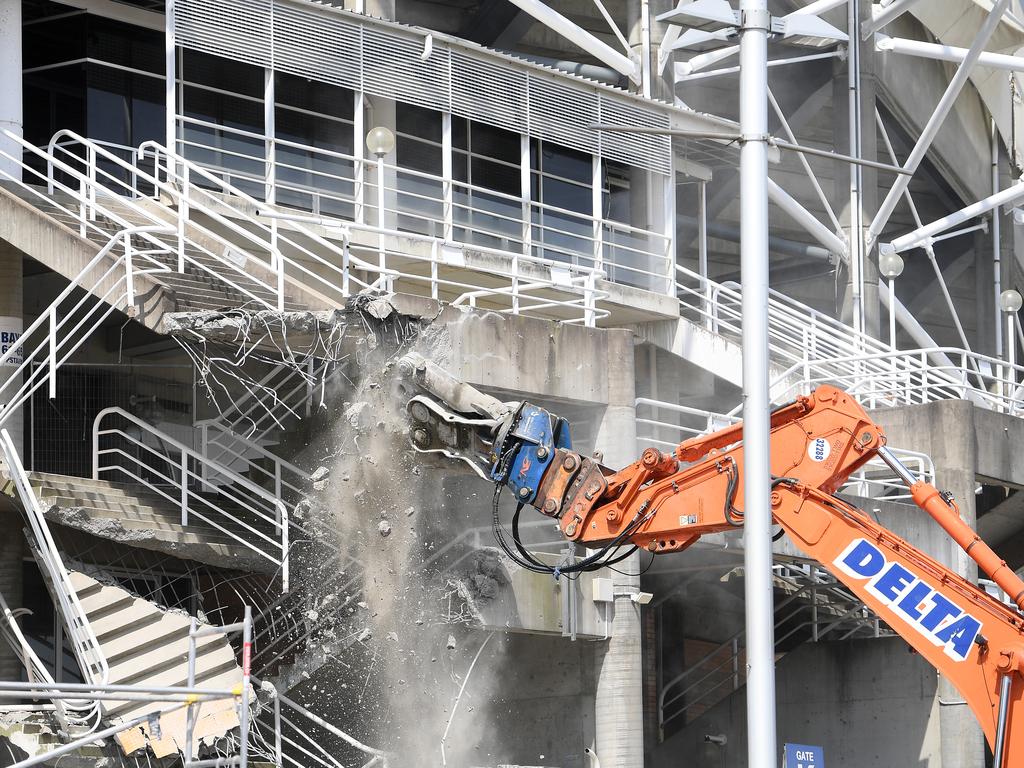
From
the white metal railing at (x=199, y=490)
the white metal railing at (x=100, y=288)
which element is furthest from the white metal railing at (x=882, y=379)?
the white metal railing at (x=100, y=288)

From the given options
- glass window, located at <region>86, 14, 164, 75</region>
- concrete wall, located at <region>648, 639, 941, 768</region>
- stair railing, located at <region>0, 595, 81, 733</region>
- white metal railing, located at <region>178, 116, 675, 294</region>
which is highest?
glass window, located at <region>86, 14, 164, 75</region>

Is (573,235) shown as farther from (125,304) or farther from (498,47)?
(125,304)

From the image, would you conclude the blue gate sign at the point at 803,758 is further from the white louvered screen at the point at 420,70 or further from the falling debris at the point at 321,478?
the white louvered screen at the point at 420,70

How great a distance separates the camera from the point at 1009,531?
30516 mm

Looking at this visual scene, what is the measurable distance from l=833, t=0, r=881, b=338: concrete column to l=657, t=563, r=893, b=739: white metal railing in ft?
19.5

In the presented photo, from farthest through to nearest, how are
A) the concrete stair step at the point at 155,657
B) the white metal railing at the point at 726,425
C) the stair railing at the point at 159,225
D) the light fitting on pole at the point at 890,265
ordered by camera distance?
the light fitting on pole at the point at 890,265
the white metal railing at the point at 726,425
the stair railing at the point at 159,225
the concrete stair step at the point at 155,657

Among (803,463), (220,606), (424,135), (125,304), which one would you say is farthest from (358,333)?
(424,135)

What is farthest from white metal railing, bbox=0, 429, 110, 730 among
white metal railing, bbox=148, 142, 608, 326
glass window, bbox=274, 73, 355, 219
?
glass window, bbox=274, 73, 355, 219

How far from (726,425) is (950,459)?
3.24m

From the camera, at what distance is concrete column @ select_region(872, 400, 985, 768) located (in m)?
24.6

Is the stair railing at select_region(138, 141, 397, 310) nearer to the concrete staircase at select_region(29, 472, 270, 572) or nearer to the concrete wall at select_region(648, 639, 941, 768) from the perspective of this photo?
the concrete staircase at select_region(29, 472, 270, 572)

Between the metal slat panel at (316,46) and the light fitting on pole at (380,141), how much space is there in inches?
71.1

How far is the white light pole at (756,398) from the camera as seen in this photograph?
43.0 ft

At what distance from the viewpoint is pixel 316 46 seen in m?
25.2
